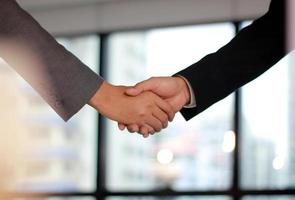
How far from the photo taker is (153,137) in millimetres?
4270

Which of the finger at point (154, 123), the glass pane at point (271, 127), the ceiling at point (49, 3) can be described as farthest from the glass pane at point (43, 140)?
the finger at point (154, 123)

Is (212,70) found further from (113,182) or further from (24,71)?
(113,182)

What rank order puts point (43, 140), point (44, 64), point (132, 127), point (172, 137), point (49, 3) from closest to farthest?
point (44, 64) → point (132, 127) → point (172, 137) → point (49, 3) → point (43, 140)

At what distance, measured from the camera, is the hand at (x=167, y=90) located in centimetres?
153

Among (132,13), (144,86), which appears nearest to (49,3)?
(132,13)

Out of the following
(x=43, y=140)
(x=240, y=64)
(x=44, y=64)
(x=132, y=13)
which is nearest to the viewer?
(x=44, y=64)

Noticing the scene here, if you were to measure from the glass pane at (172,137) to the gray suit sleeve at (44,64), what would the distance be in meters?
2.71

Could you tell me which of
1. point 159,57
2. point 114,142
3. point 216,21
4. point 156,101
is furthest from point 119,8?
point 156,101

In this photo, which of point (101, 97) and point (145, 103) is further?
point (145, 103)

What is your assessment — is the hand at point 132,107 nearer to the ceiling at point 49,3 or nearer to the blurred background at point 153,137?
the blurred background at point 153,137

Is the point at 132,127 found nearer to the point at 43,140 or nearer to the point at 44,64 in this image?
the point at 44,64

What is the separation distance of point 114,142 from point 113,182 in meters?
0.32

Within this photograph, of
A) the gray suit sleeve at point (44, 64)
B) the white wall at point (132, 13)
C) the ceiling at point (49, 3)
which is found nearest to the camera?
the gray suit sleeve at point (44, 64)

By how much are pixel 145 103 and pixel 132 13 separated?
9.37ft
